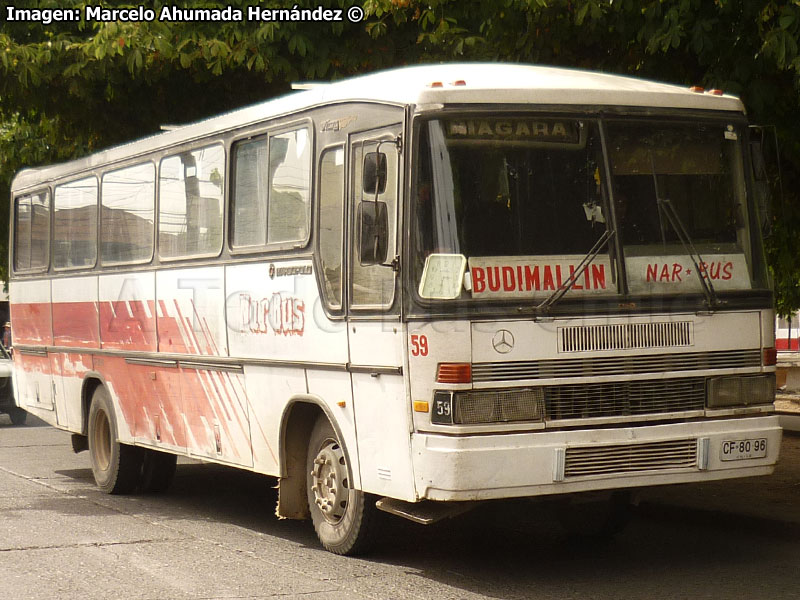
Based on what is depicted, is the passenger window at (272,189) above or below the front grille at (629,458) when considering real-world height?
above

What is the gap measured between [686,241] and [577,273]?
75cm

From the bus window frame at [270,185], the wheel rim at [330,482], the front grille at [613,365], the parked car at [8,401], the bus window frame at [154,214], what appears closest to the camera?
the front grille at [613,365]

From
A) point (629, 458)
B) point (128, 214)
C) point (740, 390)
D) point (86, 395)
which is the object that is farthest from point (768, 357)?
point (86, 395)

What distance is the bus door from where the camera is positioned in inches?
302

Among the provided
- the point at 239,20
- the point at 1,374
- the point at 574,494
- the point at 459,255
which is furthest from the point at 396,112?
the point at 1,374

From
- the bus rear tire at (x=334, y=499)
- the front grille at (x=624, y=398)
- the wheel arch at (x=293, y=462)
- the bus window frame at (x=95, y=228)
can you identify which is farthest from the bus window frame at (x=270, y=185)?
the bus window frame at (x=95, y=228)

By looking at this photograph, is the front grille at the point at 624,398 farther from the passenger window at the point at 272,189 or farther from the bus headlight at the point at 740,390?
the passenger window at the point at 272,189

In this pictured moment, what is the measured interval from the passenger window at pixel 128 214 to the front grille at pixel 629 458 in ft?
16.4

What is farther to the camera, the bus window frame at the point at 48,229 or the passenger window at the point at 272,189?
the bus window frame at the point at 48,229

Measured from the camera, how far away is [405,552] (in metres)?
8.82

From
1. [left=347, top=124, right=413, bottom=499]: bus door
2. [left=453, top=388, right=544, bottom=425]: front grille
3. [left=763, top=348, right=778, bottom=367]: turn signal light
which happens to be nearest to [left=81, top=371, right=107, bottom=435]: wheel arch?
[left=347, top=124, right=413, bottom=499]: bus door

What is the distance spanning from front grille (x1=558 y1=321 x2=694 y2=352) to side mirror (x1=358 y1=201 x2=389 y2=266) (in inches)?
42.9

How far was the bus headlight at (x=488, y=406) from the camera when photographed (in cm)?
736

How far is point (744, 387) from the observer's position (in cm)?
805
